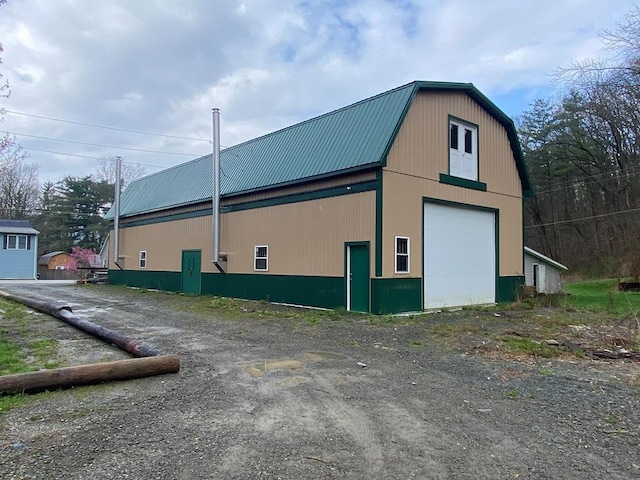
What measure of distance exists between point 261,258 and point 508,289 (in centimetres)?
891

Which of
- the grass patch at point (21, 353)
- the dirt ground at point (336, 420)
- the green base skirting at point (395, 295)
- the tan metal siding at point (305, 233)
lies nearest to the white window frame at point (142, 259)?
the tan metal siding at point (305, 233)

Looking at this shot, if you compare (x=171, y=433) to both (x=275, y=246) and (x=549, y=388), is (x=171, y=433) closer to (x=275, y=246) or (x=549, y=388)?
(x=549, y=388)

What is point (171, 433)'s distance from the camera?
4000 millimetres

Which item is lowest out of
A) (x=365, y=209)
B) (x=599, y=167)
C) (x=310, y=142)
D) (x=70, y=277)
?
(x=70, y=277)

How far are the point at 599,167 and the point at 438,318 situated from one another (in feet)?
89.7

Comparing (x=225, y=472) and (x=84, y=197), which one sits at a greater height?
(x=84, y=197)

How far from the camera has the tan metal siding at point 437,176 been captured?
12.4 m

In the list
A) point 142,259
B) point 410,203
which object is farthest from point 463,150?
point 142,259

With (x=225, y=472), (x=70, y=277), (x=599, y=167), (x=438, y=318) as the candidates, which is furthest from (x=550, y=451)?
(x=70, y=277)

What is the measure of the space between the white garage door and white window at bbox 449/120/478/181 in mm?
1210

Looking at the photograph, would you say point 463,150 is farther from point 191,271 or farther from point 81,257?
point 81,257

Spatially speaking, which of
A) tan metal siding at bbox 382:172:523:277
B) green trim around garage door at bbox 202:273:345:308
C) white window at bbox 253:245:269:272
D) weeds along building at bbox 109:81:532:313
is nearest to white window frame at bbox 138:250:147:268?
weeds along building at bbox 109:81:532:313

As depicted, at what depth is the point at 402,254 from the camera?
12570 mm

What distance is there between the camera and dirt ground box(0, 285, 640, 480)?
3.39 metres
